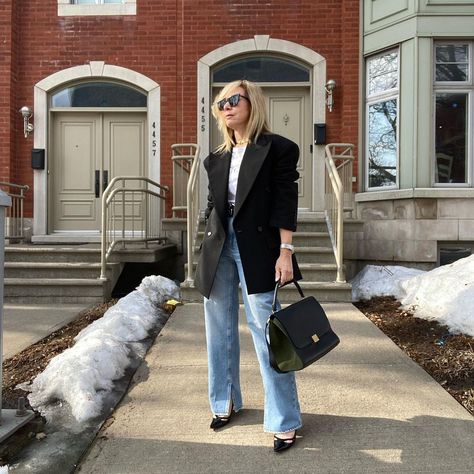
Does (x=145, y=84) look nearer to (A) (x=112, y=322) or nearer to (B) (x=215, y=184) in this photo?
(A) (x=112, y=322)

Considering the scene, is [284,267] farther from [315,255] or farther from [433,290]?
[315,255]

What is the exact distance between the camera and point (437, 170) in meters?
7.40

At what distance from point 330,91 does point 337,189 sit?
9.06 feet

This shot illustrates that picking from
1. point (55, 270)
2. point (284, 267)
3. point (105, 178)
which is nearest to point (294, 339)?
point (284, 267)

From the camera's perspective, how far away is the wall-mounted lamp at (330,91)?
8172 millimetres

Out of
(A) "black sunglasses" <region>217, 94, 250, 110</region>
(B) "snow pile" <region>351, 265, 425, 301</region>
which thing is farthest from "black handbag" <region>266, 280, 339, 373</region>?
(B) "snow pile" <region>351, 265, 425, 301</region>

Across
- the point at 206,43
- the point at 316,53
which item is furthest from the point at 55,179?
the point at 316,53

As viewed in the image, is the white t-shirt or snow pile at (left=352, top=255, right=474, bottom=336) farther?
snow pile at (left=352, top=255, right=474, bottom=336)

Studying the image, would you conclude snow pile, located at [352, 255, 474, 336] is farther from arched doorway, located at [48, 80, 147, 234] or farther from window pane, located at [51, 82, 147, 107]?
window pane, located at [51, 82, 147, 107]

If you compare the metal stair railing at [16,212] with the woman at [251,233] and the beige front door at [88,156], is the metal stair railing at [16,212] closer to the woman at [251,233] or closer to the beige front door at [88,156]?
the beige front door at [88,156]

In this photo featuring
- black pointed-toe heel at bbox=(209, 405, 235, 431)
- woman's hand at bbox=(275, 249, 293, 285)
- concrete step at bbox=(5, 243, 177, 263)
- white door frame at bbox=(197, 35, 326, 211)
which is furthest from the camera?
white door frame at bbox=(197, 35, 326, 211)

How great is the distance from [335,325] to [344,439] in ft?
7.72

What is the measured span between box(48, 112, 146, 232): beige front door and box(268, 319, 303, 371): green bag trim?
692 centimetres

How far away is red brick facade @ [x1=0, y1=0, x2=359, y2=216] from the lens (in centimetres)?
841
